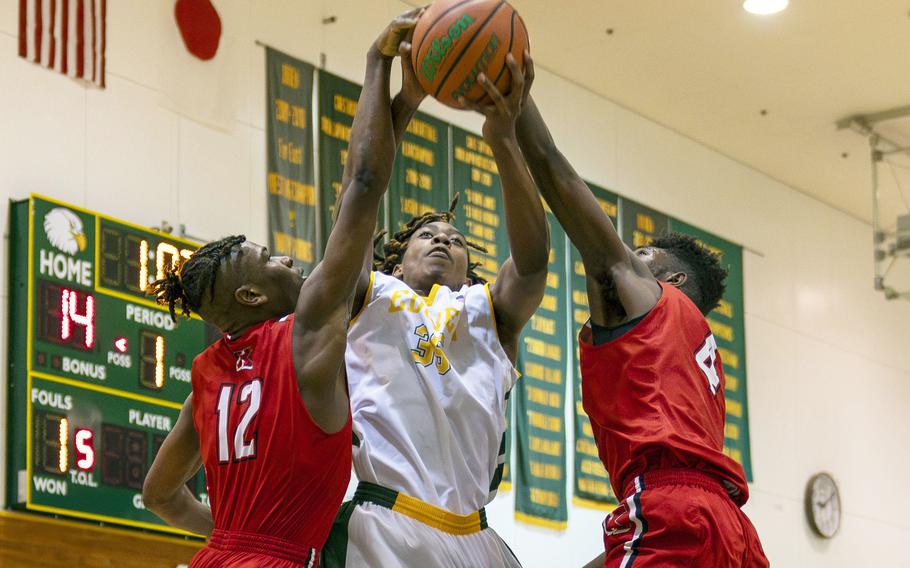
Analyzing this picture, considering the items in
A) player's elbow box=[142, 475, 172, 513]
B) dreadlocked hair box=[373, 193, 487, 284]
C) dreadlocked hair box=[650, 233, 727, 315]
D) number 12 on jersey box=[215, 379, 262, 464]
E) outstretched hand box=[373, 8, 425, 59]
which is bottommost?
player's elbow box=[142, 475, 172, 513]

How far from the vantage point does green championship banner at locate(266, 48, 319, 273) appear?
1041 cm

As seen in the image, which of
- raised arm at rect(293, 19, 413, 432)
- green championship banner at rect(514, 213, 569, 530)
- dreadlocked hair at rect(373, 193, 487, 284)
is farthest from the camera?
green championship banner at rect(514, 213, 569, 530)

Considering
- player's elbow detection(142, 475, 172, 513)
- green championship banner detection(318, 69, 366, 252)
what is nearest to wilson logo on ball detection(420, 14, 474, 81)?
player's elbow detection(142, 475, 172, 513)

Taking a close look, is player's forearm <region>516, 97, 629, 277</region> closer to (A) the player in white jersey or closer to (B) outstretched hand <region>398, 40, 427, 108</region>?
(A) the player in white jersey

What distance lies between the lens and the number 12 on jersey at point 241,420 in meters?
4.54

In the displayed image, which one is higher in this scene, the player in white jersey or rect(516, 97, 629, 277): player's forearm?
rect(516, 97, 629, 277): player's forearm

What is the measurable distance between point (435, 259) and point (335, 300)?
126cm

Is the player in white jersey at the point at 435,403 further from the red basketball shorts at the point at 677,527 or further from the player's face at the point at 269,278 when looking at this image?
the red basketball shorts at the point at 677,527

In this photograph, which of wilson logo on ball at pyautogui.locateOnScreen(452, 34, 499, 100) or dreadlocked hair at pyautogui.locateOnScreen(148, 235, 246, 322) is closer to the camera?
wilson logo on ball at pyautogui.locateOnScreen(452, 34, 499, 100)

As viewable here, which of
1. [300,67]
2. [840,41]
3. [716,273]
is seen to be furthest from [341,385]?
[840,41]

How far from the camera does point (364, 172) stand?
463 centimetres

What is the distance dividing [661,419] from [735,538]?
1.49 feet

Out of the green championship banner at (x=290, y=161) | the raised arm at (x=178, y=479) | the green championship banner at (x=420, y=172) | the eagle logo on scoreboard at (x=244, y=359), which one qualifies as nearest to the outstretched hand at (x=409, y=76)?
Result: the eagle logo on scoreboard at (x=244, y=359)

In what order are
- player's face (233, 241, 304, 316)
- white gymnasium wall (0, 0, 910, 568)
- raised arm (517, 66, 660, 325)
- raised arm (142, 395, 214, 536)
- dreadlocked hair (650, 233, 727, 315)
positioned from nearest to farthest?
player's face (233, 241, 304, 316), raised arm (517, 66, 660, 325), raised arm (142, 395, 214, 536), dreadlocked hair (650, 233, 727, 315), white gymnasium wall (0, 0, 910, 568)
